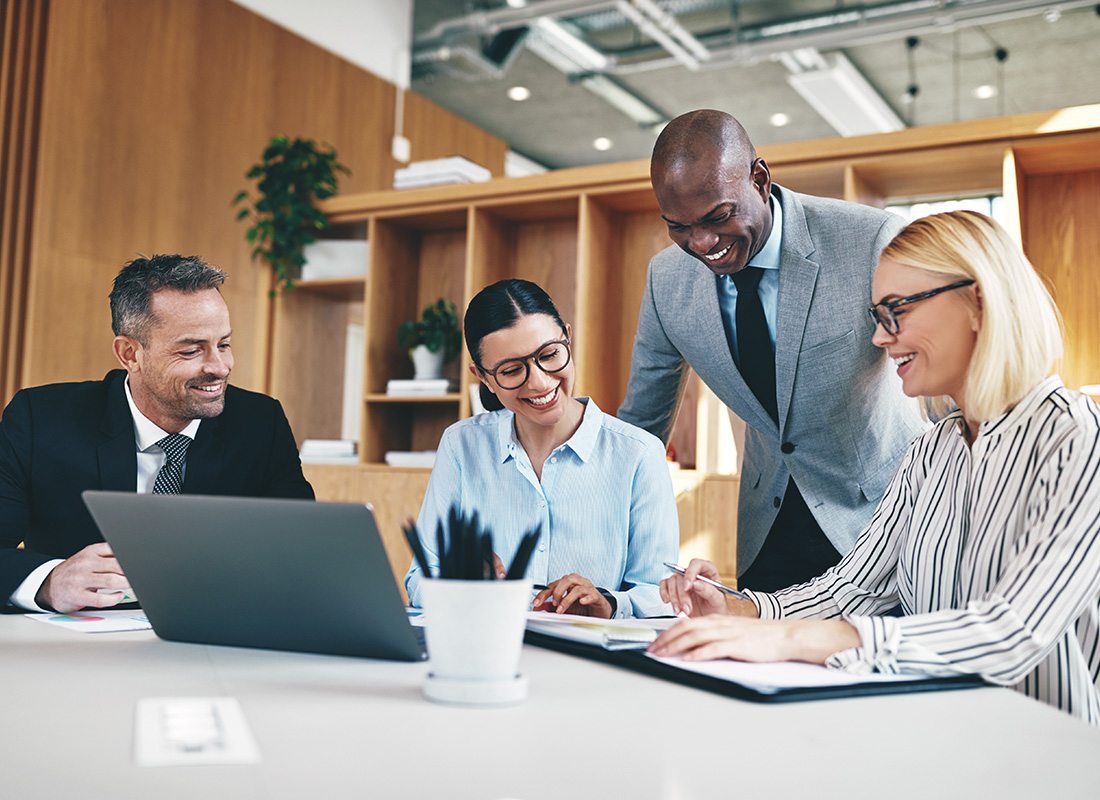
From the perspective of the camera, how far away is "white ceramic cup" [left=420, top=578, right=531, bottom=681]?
2.80ft

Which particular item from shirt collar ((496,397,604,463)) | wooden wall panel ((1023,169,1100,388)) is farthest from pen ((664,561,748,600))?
wooden wall panel ((1023,169,1100,388))

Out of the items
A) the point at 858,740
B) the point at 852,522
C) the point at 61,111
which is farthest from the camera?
the point at 61,111

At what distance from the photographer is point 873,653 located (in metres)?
1.02

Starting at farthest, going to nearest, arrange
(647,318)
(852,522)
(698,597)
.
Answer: (647,318) → (852,522) → (698,597)

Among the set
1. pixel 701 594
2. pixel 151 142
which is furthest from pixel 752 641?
pixel 151 142

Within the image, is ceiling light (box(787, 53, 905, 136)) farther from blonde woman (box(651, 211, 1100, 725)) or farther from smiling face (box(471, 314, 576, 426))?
blonde woman (box(651, 211, 1100, 725))

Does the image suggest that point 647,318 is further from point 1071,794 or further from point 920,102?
point 920,102

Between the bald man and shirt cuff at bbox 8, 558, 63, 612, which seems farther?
the bald man

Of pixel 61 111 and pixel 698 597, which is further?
pixel 61 111

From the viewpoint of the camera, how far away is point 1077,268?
3361mm

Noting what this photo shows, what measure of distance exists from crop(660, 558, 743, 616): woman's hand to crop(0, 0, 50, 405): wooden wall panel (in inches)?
144

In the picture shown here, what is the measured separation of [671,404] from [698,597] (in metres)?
1.00

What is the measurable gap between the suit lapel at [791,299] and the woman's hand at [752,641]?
40.1 inches

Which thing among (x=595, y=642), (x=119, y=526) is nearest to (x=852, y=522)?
(x=595, y=642)
